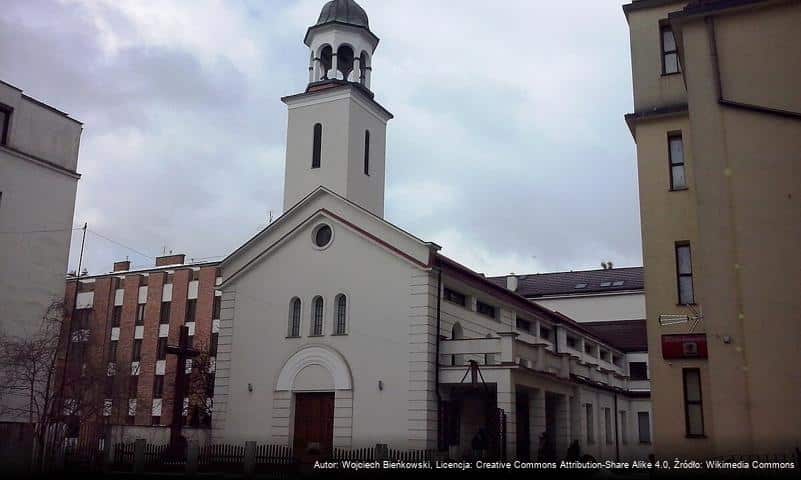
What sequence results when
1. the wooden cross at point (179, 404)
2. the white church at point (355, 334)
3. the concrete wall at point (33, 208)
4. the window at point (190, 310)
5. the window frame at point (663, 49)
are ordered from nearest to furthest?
1. the window frame at point (663, 49)
2. the wooden cross at point (179, 404)
3. the white church at point (355, 334)
4. the concrete wall at point (33, 208)
5. the window at point (190, 310)

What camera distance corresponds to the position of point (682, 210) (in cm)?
2331

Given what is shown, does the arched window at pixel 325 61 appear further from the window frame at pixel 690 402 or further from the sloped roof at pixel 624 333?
the sloped roof at pixel 624 333

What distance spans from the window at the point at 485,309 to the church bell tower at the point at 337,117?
7880mm

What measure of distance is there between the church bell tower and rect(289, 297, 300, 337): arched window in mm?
6771

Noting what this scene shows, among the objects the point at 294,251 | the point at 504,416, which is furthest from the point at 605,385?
the point at 294,251

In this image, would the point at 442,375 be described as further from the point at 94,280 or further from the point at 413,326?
the point at 94,280

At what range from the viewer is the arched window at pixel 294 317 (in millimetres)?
32750

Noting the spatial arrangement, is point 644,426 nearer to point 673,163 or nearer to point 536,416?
point 536,416

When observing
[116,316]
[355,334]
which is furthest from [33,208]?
[116,316]

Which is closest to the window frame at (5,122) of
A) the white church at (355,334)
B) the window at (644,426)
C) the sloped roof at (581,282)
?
the white church at (355,334)

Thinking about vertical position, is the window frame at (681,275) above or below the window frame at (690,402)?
above

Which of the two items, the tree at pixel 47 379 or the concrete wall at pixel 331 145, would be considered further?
the concrete wall at pixel 331 145

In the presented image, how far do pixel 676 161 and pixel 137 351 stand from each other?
174 feet

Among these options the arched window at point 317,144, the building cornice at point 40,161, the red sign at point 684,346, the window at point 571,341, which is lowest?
the red sign at point 684,346
